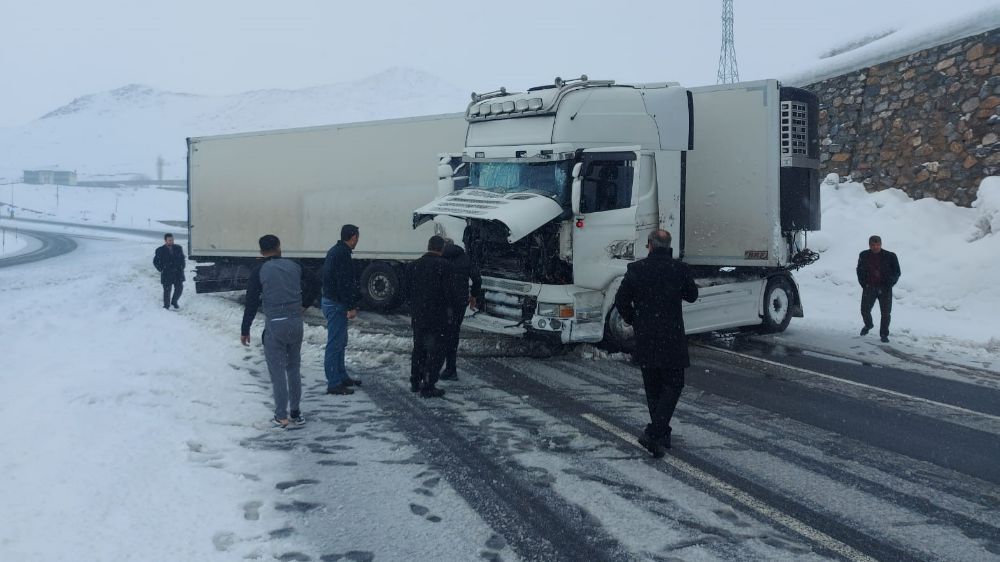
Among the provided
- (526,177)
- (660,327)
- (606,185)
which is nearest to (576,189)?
(606,185)

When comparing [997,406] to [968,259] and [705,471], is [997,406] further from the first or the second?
[968,259]

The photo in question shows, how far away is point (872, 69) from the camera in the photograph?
2009 centimetres

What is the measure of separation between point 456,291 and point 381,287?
23.3 feet

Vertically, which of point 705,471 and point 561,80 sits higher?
point 561,80

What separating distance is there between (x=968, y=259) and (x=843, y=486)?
40.3 ft

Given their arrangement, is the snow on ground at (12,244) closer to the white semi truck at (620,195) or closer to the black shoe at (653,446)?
the white semi truck at (620,195)

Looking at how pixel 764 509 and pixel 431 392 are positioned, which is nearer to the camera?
pixel 764 509

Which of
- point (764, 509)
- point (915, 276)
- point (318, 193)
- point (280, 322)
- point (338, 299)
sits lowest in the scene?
point (764, 509)

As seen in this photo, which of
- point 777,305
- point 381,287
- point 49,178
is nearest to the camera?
point 777,305

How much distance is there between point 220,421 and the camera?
24.2 feet

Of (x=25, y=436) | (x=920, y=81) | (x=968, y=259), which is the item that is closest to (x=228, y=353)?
(x=25, y=436)

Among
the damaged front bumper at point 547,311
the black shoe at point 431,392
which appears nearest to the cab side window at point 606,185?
the damaged front bumper at point 547,311

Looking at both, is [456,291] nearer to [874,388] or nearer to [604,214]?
[604,214]

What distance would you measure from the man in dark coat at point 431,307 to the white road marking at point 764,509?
247 centimetres
